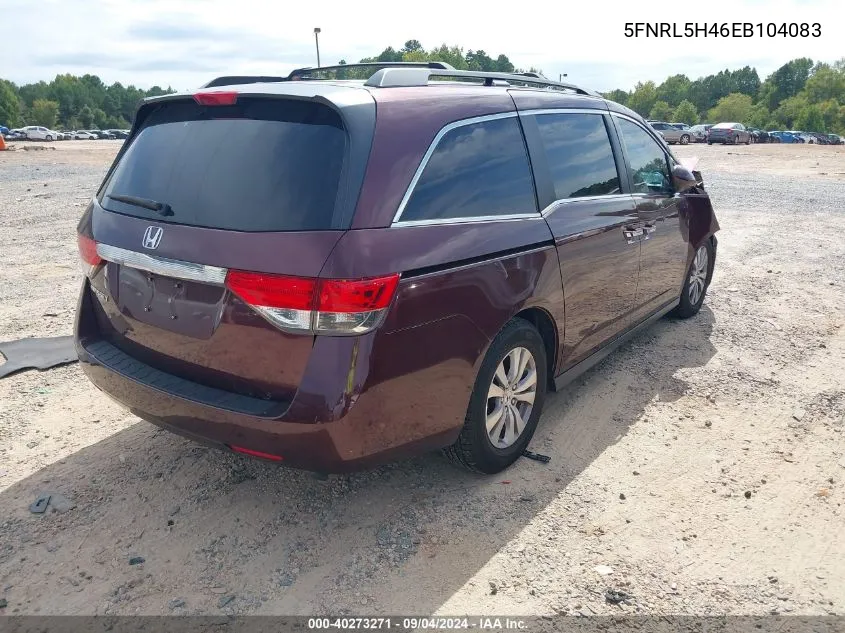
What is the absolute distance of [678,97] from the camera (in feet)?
441

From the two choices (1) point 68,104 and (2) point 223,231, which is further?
(1) point 68,104

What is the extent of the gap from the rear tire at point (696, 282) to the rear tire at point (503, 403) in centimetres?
268

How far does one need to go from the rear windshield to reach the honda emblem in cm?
7

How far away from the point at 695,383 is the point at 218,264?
3.52 metres

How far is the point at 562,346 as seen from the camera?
3.87 metres

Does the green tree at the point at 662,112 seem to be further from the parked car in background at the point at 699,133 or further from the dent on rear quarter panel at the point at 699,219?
the dent on rear quarter panel at the point at 699,219

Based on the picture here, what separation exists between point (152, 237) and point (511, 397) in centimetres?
190

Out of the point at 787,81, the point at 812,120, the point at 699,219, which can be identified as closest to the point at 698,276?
the point at 699,219

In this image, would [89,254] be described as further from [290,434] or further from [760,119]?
[760,119]

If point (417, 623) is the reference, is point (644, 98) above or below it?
above

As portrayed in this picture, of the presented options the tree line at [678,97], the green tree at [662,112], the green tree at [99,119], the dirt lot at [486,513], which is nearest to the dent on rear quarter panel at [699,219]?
the dirt lot at [486,513]

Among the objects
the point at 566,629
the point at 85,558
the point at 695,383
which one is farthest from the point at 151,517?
the point at 695,383

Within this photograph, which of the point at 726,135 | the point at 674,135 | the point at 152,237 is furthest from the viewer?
the point at 726,135

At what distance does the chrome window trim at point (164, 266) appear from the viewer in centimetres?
264
